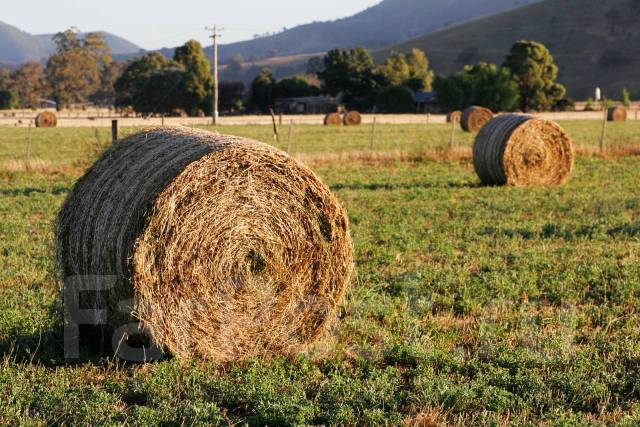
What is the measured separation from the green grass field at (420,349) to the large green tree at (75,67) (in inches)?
4217

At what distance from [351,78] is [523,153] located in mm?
71679

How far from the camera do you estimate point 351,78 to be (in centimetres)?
8812

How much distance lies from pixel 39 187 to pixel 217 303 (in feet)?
37.8

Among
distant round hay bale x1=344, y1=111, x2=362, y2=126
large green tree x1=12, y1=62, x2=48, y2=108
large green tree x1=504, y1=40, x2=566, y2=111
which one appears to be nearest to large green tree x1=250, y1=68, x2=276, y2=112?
large green tree x1=504, y1=40, x2=566, y2=111

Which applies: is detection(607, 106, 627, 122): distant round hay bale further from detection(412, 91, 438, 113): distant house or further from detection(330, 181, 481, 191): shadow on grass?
detection(330, 181, 481, 191): shadow on grass

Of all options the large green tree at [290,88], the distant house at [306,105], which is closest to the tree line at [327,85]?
the large green tree at [290,88]

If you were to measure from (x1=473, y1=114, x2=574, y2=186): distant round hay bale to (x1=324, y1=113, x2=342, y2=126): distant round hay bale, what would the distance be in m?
38.0

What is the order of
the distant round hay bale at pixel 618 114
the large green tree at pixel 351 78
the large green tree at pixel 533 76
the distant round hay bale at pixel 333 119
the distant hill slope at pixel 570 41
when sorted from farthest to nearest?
the distant hill slope at pixel 570 41 → the large green tree at pixel 351 78 → the large green tree at pixel 533 76 → the distant round hay bale at pixel 618 114 → the distant round hay bale at pixel 333 119

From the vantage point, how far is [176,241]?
20.4 ft

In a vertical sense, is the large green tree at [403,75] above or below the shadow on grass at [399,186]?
above

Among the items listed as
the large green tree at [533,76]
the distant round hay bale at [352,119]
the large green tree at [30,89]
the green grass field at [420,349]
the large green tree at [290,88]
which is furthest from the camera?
the large green tree at [30,89]

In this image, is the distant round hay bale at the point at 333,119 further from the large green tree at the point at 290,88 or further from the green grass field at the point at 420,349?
the green grass field at the point at 420,349

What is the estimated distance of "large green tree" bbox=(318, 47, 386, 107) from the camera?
290 feet

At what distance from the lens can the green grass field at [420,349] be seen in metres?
5.46
